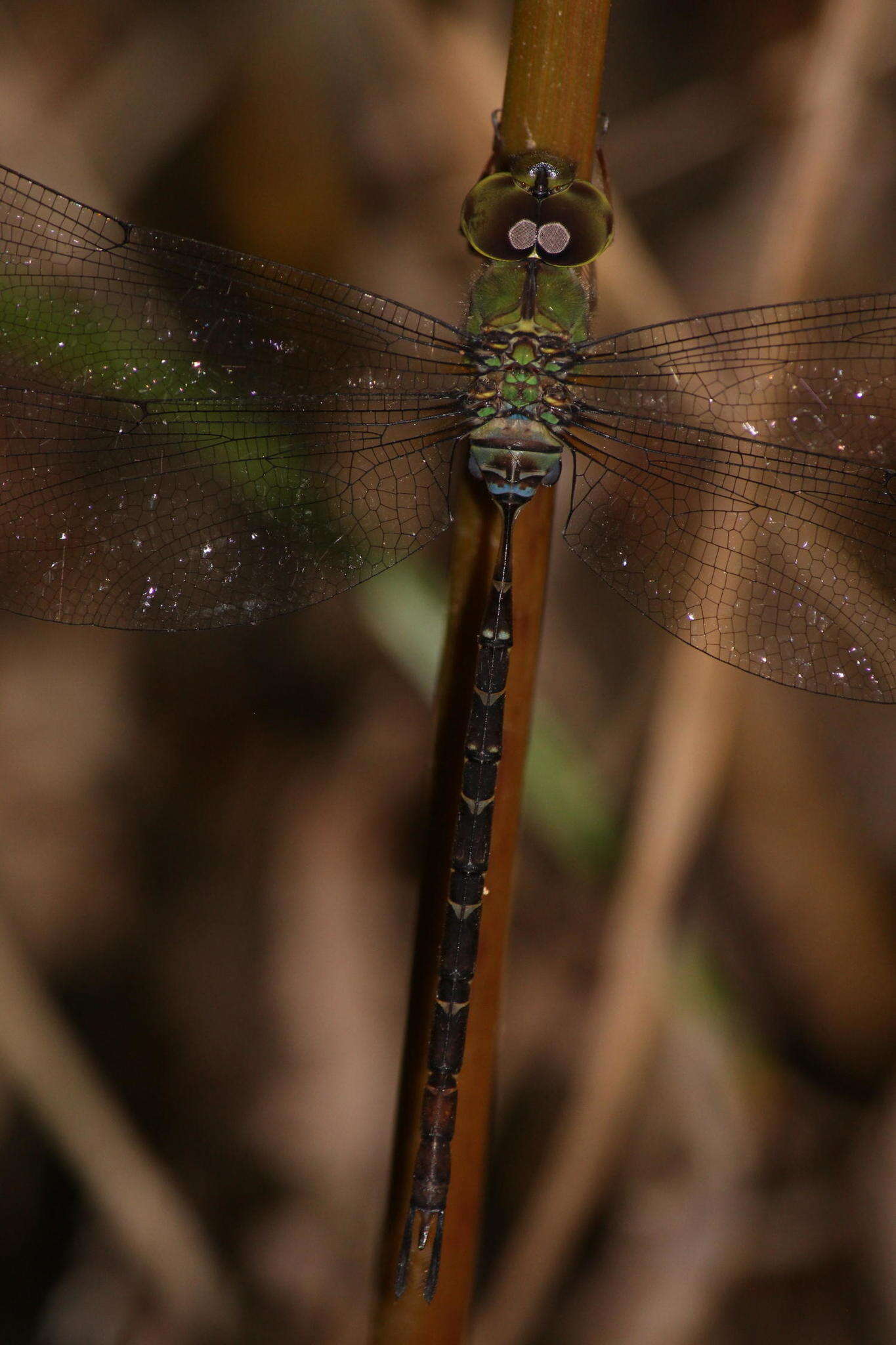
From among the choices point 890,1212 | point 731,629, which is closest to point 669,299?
point 731,629

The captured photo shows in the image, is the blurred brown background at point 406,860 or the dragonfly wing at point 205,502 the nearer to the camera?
the dragonfly wing at point 205,502

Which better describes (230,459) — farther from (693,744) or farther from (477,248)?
(693,744)

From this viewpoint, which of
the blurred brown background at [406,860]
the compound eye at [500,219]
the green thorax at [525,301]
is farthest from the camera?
the blurred brown background at [406,860]

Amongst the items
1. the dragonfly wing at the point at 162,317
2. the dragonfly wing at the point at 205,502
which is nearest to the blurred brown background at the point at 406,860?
the dragonfly wing at the point at 205,502

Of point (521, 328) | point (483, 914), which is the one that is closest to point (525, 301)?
point (521, 328)

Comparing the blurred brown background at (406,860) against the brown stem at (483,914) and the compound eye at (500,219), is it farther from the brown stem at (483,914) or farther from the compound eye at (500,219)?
the compound eye at (500,219)

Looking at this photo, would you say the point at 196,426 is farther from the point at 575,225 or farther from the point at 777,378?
the point at 777,378

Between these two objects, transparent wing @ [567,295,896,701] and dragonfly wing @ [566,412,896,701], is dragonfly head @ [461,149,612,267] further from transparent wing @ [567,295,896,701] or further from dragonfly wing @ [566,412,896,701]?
dragonfly wing @ [566,412,896,701]
